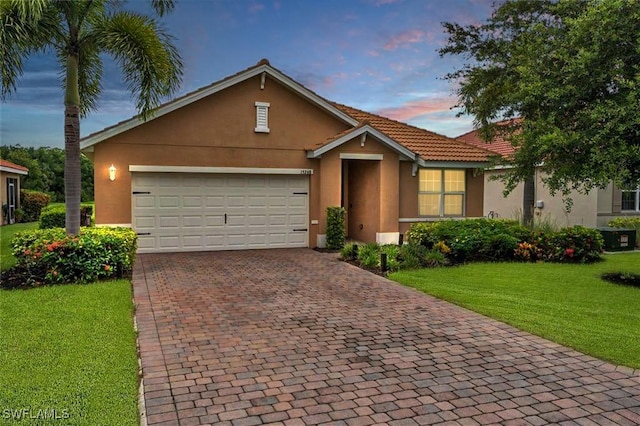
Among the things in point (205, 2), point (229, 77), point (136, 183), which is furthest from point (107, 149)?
point (205, 2)

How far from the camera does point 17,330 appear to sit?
20.2ft

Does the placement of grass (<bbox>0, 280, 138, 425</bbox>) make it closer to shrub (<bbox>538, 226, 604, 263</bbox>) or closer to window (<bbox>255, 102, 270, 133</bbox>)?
window (<bbox>255, 102, 270, 133</bbox>)

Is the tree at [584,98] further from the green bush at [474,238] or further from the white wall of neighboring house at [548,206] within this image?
the white wall of neighboring house at [548,206]

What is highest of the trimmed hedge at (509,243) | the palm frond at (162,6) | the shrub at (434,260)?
the palm frond at (162,6)

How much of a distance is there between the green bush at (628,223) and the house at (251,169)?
5857mm

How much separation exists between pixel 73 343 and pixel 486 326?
5.51 m

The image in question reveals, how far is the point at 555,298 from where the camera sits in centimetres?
838

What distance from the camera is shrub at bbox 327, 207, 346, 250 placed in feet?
48.1

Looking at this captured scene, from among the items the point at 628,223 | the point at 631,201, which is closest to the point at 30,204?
the point at 628,223

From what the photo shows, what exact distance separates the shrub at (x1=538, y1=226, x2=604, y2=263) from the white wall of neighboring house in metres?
3.84

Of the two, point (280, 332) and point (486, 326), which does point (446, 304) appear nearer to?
point (486, 326)

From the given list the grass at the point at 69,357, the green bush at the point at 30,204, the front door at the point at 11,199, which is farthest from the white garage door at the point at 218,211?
the green bush at the point at 30,204

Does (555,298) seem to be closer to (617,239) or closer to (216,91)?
(617,239)

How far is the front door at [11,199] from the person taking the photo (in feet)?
79.0
